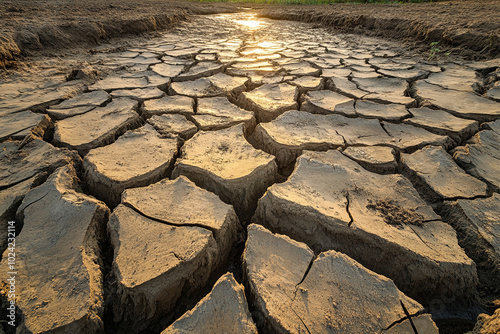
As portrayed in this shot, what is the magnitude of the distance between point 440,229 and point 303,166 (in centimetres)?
56

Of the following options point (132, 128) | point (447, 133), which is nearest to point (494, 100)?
point (447, 133)

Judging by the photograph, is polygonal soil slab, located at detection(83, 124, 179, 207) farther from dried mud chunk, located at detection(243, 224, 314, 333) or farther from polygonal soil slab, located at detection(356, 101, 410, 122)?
polygonal soil slab, located at detection(356, 101, 410, 122)

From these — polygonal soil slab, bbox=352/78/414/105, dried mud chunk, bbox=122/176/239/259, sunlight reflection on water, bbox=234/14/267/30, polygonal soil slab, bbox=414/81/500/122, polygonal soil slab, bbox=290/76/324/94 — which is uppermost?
sunlight reflection on water, bbox=234/14/267/30

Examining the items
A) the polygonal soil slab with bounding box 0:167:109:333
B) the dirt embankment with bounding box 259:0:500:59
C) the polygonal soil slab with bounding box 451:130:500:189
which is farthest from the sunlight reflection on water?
the polygonal soil slab with bounding box 0:167:109:333

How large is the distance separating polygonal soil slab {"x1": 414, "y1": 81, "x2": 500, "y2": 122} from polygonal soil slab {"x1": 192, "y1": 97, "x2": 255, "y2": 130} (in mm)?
1321

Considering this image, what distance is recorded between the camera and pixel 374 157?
1.18m

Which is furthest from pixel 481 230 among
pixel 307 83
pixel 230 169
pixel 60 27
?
pixel 60 27

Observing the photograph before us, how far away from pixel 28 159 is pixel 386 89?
2426 millimetres

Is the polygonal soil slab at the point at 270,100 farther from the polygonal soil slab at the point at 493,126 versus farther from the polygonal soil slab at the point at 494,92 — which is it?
the polygonal soil slab at the point at 494,92

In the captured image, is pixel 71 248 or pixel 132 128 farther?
pixel 132 128

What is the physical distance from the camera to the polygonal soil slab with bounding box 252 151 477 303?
0.73 metres

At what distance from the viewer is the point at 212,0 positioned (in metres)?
10.4

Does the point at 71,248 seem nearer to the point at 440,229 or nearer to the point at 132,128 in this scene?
the point at 132,128

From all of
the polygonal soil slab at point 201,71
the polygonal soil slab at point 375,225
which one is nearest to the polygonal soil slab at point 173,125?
the polygonal soil slab at point 375,225
